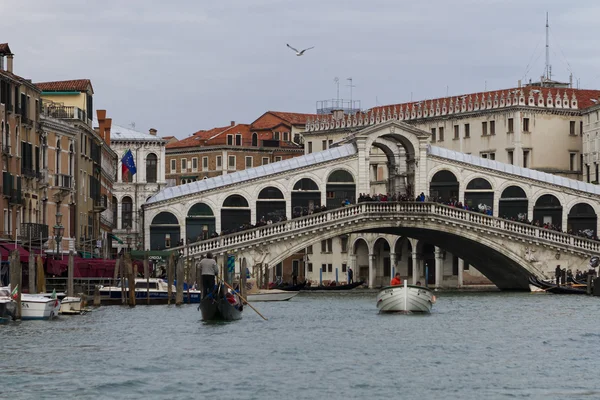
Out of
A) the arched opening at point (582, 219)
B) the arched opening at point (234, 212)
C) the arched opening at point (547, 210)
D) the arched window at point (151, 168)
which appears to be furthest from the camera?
the arched window at point (151, 168)

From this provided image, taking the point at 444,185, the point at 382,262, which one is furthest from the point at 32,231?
the point at 382,262

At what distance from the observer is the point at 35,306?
40750 mm

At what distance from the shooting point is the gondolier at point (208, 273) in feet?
133

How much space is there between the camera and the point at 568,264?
69.2 metres

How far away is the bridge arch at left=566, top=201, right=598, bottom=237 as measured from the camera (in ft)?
238

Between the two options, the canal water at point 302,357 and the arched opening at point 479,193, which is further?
the arched opening at point 479,193

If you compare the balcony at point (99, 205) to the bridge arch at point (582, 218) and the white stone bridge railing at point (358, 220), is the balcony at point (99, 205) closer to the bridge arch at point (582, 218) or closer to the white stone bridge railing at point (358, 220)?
the white stone bridge railing at point (358, 220)

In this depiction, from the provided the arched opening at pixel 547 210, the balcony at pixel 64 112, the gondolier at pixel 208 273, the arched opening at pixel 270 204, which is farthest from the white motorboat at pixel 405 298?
the arched opening at pixel 547 210

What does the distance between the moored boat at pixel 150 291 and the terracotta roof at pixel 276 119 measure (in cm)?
4793

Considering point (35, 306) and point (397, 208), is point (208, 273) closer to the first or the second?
point (35, 306)

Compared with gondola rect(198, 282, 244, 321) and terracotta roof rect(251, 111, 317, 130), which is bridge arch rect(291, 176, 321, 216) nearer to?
gondola rect(198, 282, 244, 321)

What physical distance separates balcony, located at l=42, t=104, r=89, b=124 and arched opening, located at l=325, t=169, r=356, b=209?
13.9 metres

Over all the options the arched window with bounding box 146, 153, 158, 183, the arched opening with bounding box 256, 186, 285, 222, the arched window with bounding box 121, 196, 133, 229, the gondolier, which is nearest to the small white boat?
the gondolier

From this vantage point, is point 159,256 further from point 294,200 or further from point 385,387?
point 385,387
